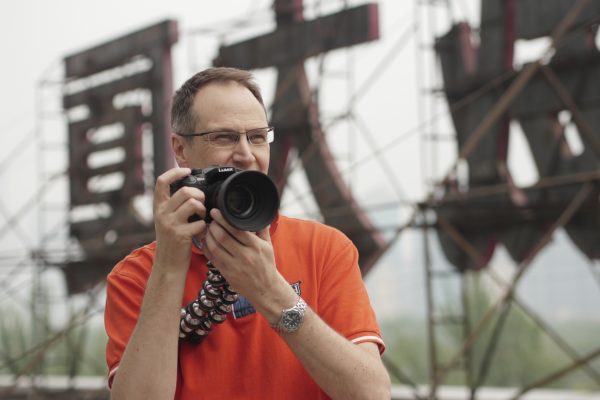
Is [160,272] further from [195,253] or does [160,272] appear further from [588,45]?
[588,45]

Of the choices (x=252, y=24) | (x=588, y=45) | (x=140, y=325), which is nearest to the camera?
(x=140, y=325)

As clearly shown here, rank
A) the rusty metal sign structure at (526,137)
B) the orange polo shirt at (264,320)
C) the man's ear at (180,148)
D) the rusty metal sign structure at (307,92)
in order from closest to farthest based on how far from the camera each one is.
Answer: the orange polo shirt at (264,320) < the man's ear at (180,148) < the rusty metal sign structure at (526,137) < the rusty metal sign structure at (307,92)

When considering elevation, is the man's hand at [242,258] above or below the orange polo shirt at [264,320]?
above

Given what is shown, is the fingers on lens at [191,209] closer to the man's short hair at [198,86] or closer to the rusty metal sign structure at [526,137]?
the man's short hair at [198,86]

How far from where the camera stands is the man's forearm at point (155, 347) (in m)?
2.12

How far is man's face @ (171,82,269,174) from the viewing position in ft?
7.36

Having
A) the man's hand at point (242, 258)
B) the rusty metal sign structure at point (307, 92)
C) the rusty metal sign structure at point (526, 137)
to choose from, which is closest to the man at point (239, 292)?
the man's hand at point (242, 258)

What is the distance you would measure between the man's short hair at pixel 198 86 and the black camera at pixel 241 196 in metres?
0.21

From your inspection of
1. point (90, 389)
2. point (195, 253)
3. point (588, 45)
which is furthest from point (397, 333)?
point (195, 253)

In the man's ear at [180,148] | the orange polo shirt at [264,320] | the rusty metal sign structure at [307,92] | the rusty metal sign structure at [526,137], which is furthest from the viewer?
the rusty metal sign structure at [307,92]

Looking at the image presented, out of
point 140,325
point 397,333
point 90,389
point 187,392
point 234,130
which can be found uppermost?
point 234,130

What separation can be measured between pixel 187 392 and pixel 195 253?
0.29 m

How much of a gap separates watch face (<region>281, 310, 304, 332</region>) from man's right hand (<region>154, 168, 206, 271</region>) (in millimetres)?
227

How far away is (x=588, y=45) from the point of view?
853 centimetres
